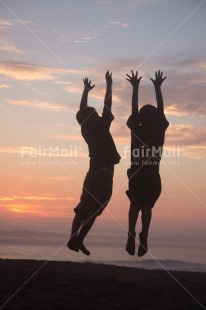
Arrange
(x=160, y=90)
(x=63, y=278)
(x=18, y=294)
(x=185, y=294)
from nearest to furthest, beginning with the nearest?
(x=18, y=294)
(x=185, y=294)
(x=63, y=278)
(x=160, y=90)

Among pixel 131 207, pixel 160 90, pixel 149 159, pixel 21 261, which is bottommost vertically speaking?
pixel 21 261

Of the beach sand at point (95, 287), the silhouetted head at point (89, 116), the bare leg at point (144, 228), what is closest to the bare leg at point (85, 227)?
the beach sand at point (95, 287)

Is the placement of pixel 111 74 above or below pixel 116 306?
above

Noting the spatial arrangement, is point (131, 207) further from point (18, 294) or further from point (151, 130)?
point (18, 294)

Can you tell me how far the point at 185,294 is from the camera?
1035cm

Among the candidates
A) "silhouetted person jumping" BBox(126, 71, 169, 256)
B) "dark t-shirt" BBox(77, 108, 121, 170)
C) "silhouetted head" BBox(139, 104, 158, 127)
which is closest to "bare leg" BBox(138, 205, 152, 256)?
"silhouetted person jumping" BBox(126, 71, 169, 256)

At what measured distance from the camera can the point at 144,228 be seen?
37.7ft

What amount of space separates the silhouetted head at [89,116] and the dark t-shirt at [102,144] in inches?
4.5

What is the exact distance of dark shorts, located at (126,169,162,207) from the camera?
11.6 m

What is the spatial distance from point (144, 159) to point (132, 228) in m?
1.52

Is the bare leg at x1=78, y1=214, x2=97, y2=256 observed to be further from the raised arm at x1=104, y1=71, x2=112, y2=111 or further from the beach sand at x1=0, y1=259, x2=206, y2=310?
the raised arm at x1=104, y1=71, x2=112, y2=111

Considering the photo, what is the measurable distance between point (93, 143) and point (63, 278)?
3018mm

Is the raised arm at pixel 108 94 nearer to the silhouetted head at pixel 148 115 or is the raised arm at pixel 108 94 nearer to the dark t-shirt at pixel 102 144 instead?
the dark t-shirt at pixel 102 144

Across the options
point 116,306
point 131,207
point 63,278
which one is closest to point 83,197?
point 131,207
